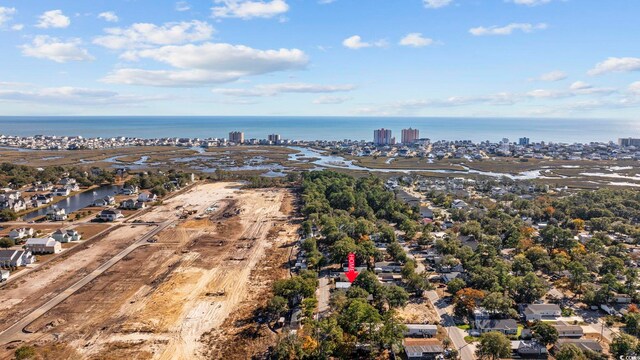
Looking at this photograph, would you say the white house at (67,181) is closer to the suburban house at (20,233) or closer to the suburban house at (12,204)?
the suburban house at (12,204)

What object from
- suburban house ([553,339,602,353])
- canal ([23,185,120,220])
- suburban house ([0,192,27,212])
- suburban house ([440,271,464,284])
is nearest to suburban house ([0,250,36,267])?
canal ([23,185,120,220])

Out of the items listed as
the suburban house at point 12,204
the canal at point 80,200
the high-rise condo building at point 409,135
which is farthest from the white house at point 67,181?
the high-rise condo building at point 409,135

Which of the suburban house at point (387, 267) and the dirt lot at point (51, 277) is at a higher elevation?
the suburban house at point (387, 267)

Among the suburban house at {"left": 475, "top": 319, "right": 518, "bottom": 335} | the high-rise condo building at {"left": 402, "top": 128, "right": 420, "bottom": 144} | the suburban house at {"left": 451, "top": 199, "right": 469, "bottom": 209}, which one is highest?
the high-rise condo building at {"left": 402, "top": 128, "right": 420, "bottom": 144}

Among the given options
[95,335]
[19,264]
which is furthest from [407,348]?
[19,264]

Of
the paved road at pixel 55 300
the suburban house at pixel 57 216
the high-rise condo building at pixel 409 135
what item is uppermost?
the high-rise condo building at pixel 409 135

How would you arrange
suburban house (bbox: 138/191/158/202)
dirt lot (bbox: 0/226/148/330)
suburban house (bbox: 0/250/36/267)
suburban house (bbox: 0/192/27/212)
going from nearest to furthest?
dirt lot (bbox: 0/226/148/330)
suburban house (bbox: 0/250/36/267)
suburban house (bbox: 0/192/27/212)
suburban house (bbox: 138/191/158/202)

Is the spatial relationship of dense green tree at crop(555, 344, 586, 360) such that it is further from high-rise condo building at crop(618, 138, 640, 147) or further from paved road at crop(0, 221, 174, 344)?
high-rise condo building at crop(618, 138, 640, 147)
